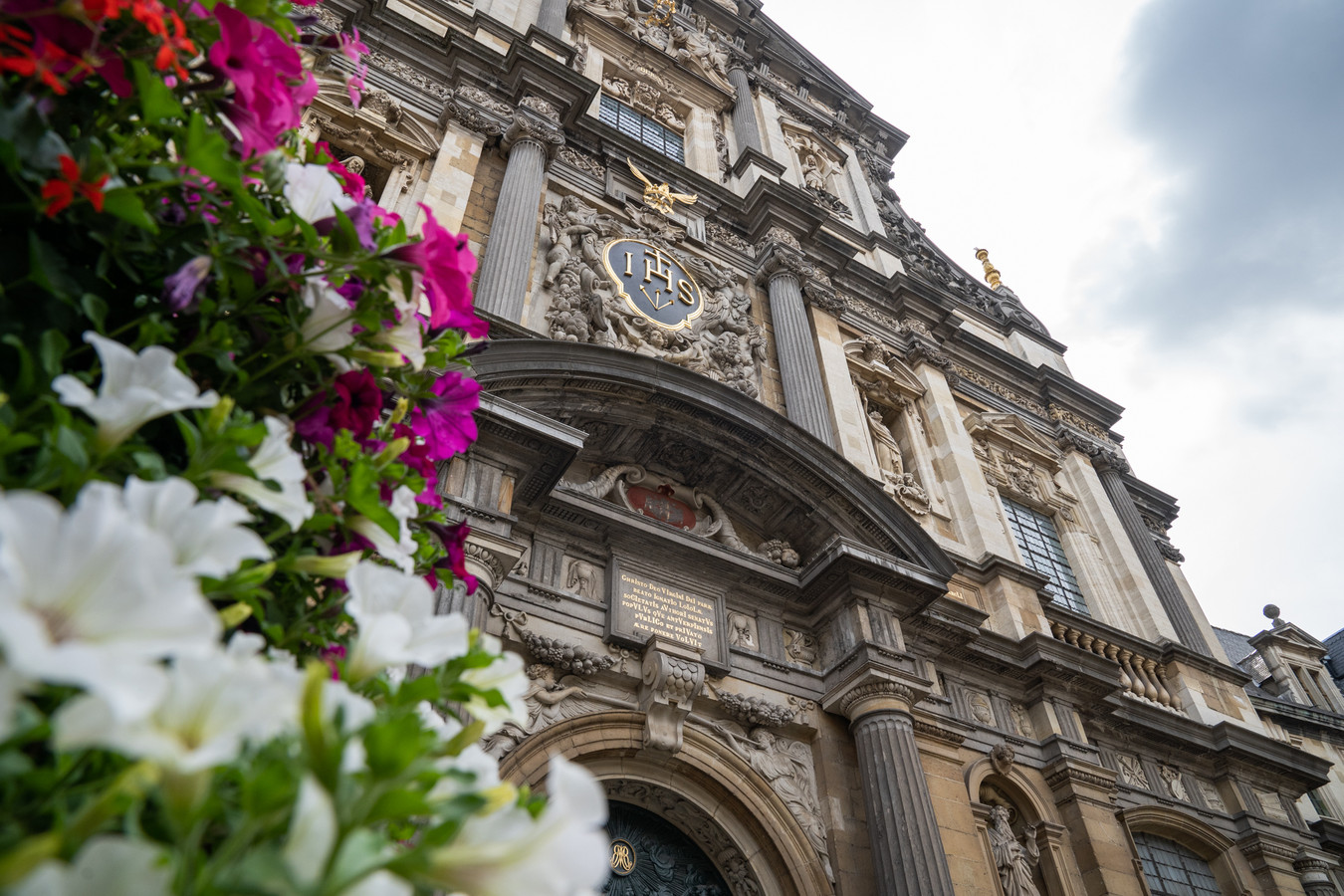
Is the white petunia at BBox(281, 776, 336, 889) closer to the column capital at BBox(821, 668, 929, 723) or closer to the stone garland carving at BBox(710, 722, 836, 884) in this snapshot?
the stone garland carving at BBox(710, 722, 836, 884)

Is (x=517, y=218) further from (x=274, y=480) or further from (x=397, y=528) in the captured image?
(x=274, y=480)

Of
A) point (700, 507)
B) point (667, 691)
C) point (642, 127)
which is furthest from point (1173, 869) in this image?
point (642, 127)

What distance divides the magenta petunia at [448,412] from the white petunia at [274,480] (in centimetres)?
63

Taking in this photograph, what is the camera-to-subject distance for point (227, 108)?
58.8 inches

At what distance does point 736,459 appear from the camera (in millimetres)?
8250

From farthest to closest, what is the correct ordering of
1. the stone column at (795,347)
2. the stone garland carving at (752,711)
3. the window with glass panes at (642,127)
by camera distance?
the window with glass panes at (642,127) < the stone column at (795,347) < the stone garland carving at (752,711)

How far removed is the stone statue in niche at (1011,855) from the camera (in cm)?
714

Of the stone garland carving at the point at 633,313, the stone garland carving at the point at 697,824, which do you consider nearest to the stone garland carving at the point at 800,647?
the stone garland carving at the point at 697,824

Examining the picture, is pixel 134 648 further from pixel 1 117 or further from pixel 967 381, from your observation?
pixel 967 381

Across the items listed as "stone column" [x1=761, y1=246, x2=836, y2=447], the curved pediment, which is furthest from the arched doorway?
"stone column" [x1=761, y1=246, x2=836, y2=447]

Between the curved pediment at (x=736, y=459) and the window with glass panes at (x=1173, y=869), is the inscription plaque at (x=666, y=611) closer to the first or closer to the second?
the curved pediment at (x=736, y=459)

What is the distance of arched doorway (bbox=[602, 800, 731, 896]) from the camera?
621 centimetres

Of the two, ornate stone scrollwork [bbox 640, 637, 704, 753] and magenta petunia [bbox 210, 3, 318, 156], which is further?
ornate stone scrollwork [bbox 640, 637, 704, 753]

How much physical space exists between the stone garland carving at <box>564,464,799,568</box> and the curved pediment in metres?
0.06
